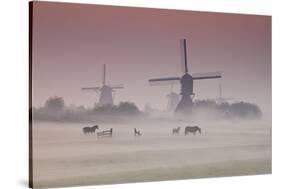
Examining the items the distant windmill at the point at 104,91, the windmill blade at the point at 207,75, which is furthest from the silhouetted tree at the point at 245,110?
the distant windmill at the point at 104,91

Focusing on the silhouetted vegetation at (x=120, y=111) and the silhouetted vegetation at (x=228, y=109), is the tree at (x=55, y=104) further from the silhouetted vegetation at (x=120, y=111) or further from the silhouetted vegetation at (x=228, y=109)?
the silhouetted vegetation at (x=228, y=109)

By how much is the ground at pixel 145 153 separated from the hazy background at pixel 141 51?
274mm

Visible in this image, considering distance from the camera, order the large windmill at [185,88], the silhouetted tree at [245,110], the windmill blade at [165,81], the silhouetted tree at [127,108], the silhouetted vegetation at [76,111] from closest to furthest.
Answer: the silhouetted vegetation at [76,111], the silhouetted tree at [127,108], the windmill blade at [165,81], the large windmill at [185,88], the silhouetted tree at [245,110]

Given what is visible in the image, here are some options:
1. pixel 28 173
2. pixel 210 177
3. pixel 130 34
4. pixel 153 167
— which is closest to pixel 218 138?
pixel 210 177

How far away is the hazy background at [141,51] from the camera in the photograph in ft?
16.3

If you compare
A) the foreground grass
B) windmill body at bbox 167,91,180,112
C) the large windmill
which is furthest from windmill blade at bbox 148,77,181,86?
the foreground grass

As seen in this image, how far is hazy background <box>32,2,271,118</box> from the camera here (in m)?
4.98

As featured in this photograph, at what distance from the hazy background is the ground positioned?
274 mm

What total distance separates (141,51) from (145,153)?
960 mm

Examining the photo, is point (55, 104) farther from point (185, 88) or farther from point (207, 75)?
point (207, 75)

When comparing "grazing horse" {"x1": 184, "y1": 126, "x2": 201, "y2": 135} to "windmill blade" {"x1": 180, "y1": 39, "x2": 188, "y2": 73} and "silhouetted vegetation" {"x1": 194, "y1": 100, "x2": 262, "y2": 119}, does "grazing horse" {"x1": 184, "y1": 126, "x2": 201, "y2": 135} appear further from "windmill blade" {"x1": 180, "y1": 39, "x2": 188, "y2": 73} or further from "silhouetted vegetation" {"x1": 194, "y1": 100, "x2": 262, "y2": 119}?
"windmill blade" {"x1": 180, "y1": 39, "x2": 188, "y2": 73}

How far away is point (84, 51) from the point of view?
509 centimetres

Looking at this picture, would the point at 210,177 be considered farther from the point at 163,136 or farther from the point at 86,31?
the point at 86,31

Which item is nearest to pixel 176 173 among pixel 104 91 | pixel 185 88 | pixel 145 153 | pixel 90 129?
pixel 145 153
